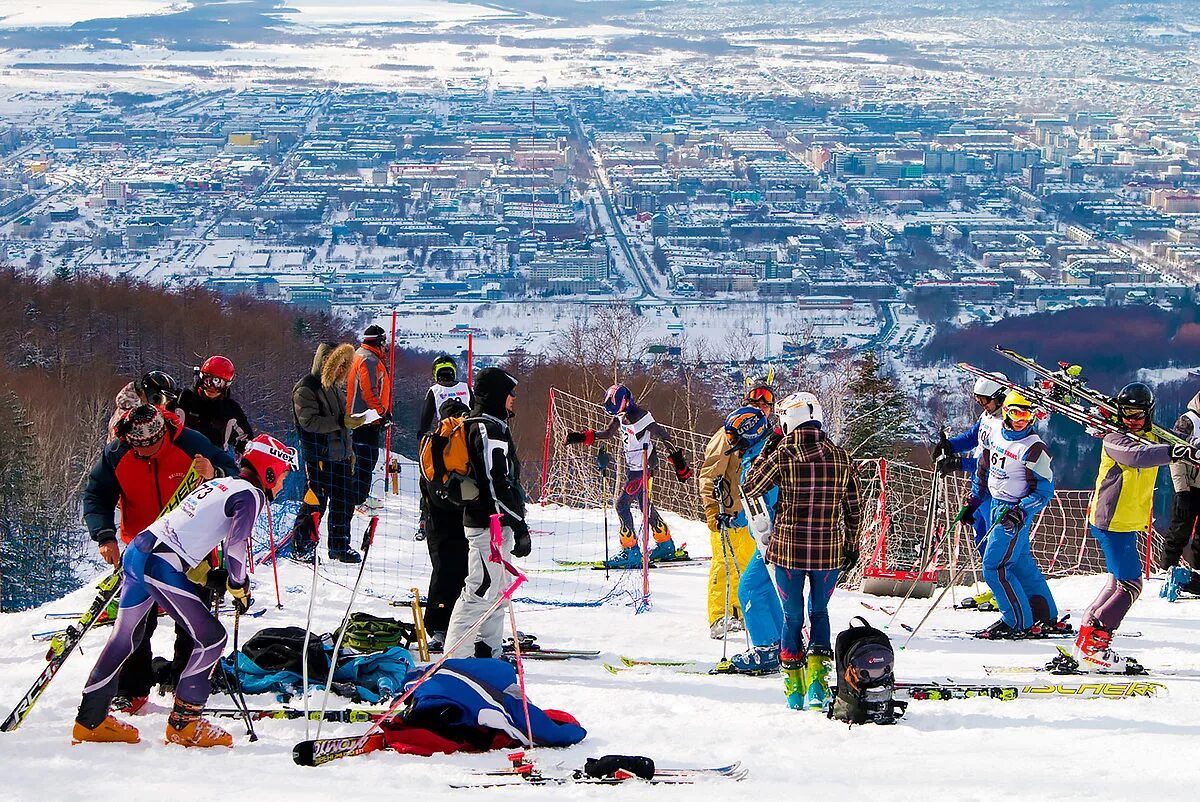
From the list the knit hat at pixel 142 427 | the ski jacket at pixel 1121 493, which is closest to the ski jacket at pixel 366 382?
the knit hat at pixel 142 427

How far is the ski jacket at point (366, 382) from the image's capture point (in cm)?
950

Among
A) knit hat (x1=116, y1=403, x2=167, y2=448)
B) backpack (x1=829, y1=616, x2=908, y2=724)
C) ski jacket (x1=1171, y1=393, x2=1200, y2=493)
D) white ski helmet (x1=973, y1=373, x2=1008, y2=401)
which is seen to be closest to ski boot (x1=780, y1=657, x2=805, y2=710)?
backpack (x1=829, y1=616, x2=908, y2=724)

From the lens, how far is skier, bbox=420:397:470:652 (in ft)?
23.5

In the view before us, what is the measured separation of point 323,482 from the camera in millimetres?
9547

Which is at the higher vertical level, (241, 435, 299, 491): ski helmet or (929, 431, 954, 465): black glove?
(241, 435, 299, 491): ski helmet

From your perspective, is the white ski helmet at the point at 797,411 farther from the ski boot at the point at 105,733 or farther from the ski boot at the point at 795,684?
the ski boot at the point at 105,733

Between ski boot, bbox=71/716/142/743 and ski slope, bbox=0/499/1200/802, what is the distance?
0.13 feet

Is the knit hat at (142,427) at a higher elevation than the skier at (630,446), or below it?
higher

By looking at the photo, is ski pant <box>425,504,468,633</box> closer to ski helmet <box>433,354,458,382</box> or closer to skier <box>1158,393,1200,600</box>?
ski helmet <box>433,354,458,382</box>

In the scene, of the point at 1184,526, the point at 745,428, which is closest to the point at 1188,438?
the point at 1184,526

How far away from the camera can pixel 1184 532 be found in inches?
351

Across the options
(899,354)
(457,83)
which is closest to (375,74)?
(457,83)

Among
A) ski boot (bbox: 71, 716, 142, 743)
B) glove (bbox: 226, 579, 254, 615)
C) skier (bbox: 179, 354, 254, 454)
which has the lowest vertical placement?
ski boot (bbox: 71, 716, 142, 743)

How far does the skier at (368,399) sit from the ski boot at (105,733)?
3931 millimetres
